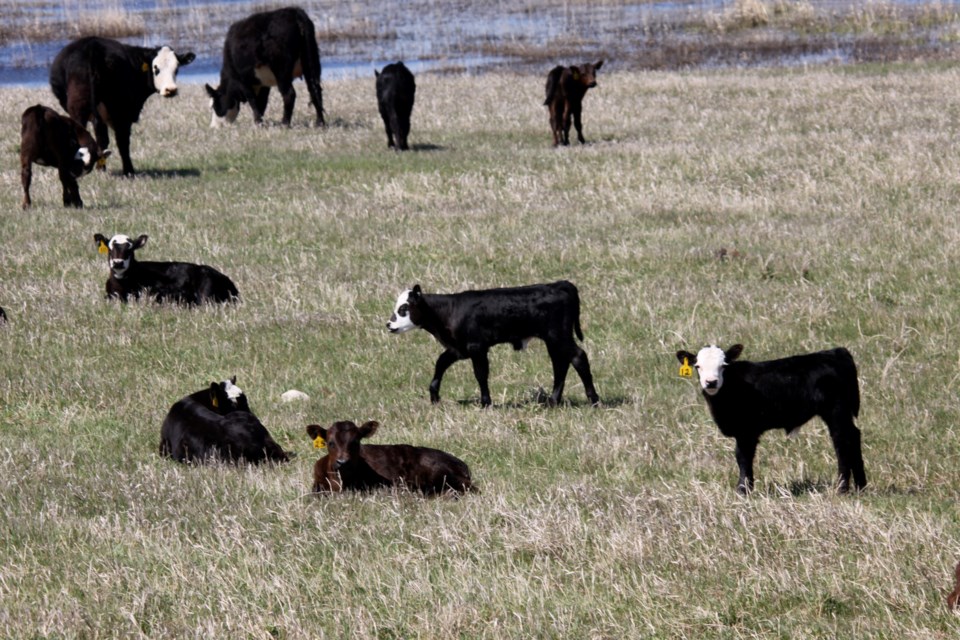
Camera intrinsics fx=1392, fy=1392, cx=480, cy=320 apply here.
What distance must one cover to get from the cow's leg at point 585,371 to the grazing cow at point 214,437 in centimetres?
216

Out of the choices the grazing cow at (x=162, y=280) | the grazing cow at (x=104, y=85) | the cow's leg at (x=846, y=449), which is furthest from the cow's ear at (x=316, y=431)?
the grazing cow at (x=104, y=85)

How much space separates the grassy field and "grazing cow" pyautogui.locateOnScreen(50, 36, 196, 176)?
2.77ft

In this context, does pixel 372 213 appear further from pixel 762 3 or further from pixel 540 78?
pixel 762 3

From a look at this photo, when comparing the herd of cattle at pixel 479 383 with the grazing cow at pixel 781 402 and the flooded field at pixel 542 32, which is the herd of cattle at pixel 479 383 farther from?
Result: the flooded field at pixel 542 32

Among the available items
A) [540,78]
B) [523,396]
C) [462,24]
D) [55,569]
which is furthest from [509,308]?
[462,24]

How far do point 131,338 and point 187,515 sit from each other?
4581 millimetres

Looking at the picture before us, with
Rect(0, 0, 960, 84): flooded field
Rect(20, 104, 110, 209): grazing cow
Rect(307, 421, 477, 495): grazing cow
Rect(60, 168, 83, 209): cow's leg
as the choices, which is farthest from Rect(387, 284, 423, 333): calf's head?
Rect(0, 0, 960, 84): flooded field

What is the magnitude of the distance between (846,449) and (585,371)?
7.67ft

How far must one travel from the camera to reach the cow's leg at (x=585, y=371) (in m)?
9.67

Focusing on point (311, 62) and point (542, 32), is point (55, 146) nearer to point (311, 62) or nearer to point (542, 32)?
point (311, 62)

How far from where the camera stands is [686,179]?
18.7m

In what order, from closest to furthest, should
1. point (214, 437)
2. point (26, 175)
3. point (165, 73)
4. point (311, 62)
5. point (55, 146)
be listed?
point (214, 437), point (55, 146), point (26, 175), point (165, 73), point (311, 62)

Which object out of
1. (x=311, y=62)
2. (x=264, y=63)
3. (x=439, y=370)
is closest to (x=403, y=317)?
(x=439, y=370)

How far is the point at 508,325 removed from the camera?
9734mm
